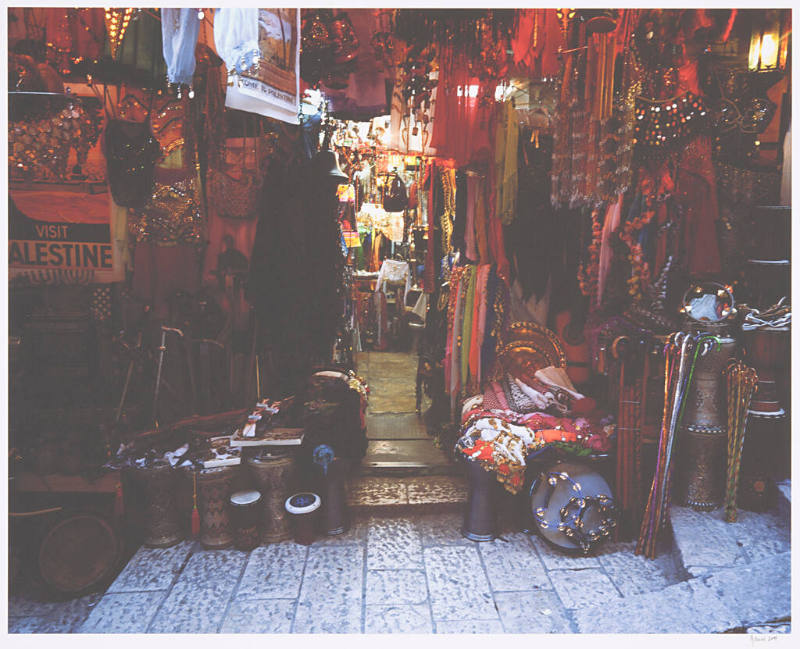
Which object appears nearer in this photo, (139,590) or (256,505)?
(139,590)

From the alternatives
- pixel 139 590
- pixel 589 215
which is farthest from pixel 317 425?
pixel 589 215

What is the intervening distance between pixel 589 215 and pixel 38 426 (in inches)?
204

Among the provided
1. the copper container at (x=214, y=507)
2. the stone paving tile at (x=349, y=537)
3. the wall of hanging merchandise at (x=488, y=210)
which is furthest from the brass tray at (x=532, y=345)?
the copper container at (x=214, y=507)

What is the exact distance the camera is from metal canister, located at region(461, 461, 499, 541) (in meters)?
4.45

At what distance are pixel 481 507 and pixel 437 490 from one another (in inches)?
29.7

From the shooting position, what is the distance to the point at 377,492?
16.9 ft

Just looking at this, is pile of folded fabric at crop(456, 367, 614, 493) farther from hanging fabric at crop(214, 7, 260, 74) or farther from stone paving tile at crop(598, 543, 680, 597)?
hanging fabric at crop(214, 7, 260, 74)

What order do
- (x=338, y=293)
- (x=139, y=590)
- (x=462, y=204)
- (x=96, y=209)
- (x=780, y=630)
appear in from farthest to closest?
(x=462, y=204) < (x=338, y=293) < (x=96, y=209) < (x=139, y=590) < (x=780, y=630)

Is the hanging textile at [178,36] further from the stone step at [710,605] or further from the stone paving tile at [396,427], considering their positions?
the stone paving tile at [396,427]

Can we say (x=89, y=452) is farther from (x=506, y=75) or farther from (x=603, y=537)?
(x=506, y=75)

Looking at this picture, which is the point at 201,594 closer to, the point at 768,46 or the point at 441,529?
the point at 441,529

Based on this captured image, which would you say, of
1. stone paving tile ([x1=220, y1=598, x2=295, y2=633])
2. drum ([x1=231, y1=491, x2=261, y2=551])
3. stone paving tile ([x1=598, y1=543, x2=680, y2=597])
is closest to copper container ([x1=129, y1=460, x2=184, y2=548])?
drum ([x1=231, y1=491, x2=261, y2=551])

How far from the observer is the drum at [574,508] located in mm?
4160

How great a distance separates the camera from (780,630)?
10.1 ft
